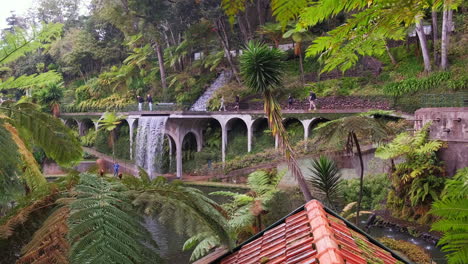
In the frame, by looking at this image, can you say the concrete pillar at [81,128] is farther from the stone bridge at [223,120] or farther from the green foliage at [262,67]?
the green foliage at [262,67]

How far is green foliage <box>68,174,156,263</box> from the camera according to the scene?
1564 mm

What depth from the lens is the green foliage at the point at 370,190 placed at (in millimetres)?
12289

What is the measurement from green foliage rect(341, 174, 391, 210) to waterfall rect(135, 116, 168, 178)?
10831 mm

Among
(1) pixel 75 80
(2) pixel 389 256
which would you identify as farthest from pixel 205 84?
(2) pixel 389 256

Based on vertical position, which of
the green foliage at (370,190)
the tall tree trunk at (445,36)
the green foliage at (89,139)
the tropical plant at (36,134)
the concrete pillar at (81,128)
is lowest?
the green foliage at (370,190)

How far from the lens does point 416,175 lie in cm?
1005

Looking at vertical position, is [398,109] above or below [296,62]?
below

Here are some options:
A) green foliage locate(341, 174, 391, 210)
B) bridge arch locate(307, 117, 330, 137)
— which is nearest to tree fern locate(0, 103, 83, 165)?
green foliage locate(341, 174, 391, 210)

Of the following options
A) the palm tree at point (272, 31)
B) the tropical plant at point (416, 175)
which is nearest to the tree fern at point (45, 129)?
the tropical plant at point (416, 175)

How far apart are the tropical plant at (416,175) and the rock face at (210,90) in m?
14.1

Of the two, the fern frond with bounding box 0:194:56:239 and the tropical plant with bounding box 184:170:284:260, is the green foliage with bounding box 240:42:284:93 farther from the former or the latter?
the fern frond with bounding box 0:194:56:239

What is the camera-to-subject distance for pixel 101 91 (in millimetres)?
30703

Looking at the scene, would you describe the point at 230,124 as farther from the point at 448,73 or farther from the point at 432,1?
the point at 432,1

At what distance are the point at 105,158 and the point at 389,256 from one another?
2475cm
